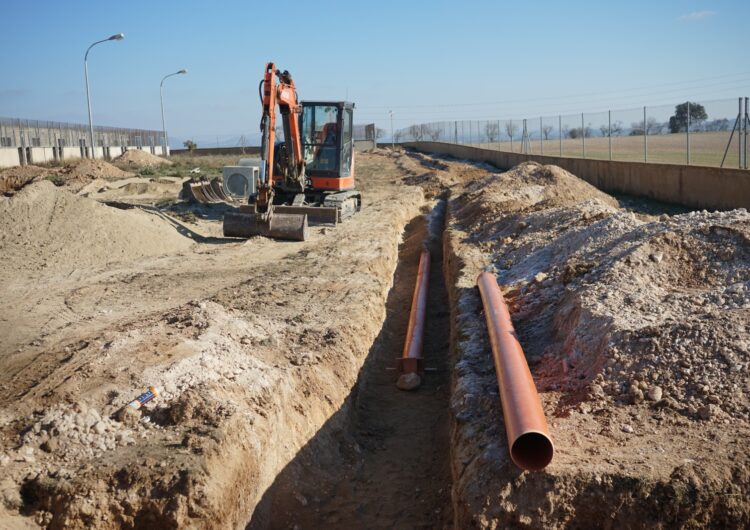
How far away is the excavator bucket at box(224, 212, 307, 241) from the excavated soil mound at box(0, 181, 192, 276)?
45.0 inches

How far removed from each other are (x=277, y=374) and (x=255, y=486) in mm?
1453

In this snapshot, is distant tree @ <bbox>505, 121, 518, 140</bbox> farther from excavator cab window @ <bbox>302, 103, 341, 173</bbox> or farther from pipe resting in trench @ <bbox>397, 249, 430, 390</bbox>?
pipe resting in trench @ <bbox>397, 249, 430, 390</bbox>

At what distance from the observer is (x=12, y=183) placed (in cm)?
2717

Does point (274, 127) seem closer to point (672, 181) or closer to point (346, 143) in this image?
point (346, 143)

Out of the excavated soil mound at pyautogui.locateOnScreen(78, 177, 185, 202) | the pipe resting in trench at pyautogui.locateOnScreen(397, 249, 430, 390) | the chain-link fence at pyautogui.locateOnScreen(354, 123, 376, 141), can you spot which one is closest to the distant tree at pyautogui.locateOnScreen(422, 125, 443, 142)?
the chain-link fence at pyautogui.locateOnScreen(354, 123, 376, 141)

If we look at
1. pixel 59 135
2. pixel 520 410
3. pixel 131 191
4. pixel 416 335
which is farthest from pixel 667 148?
pixel 59 135

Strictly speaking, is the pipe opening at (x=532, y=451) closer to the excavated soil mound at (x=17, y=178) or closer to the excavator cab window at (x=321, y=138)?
the excavator cab window at (x=321, y=138)

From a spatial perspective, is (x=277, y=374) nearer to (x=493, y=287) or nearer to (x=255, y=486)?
(x=255, y=486)

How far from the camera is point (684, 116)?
22.1m

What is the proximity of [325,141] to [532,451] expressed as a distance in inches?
552

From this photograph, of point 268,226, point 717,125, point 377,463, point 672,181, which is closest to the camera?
point 377,463

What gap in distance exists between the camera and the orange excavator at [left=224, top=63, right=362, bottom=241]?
15172mm

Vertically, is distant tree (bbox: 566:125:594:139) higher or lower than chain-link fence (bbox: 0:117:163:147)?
lower

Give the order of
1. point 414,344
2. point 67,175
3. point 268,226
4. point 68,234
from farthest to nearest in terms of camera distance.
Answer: point 67,175, point 268,226, point 68,234, point 414,344
